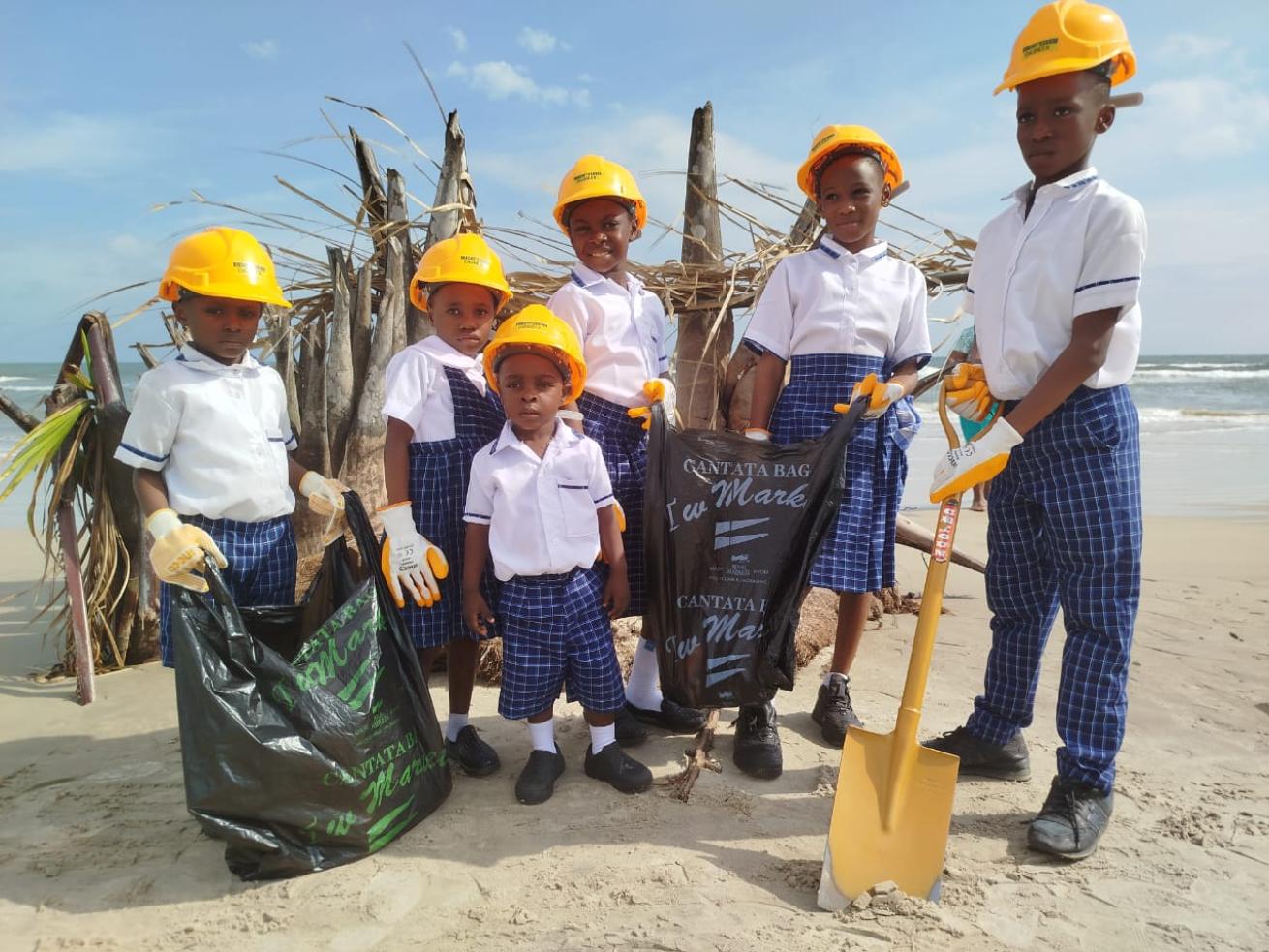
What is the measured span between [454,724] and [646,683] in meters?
0.76

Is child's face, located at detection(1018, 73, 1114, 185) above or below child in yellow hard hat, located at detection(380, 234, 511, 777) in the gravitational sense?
above

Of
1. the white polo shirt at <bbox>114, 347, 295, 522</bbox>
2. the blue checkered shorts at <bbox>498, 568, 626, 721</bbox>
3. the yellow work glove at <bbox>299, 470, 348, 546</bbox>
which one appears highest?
the white polo shirt at <bbox>114, 347, 295, 522</bbox>

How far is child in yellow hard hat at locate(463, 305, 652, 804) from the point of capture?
2627mm

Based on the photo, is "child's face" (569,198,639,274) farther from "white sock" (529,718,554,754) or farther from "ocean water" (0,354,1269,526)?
"white sock" (529,718,554,754)

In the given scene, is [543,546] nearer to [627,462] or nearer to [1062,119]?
[627,462]

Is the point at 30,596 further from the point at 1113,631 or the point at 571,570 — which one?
the point at 1113,631

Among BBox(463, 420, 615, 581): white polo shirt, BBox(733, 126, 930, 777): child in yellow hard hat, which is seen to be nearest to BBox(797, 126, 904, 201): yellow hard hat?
BBox(733, 126, 930, 777): child in yellow hard hat

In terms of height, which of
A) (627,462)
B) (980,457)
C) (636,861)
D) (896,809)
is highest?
(980,457)

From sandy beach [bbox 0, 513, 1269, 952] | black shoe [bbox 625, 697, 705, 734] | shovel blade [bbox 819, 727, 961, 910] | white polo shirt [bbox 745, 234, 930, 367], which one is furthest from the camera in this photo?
black shoe [bbox 625, 697, 705, 734]

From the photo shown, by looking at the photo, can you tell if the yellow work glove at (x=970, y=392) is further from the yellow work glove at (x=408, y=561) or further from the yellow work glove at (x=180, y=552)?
the yellow work glove at (x=180, y=552)

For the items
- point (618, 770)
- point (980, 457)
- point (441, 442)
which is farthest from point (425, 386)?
point (980, 457)

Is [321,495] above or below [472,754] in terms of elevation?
above

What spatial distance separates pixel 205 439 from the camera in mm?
2443

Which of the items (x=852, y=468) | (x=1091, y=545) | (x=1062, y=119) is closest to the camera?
(x=1062, y=119)
